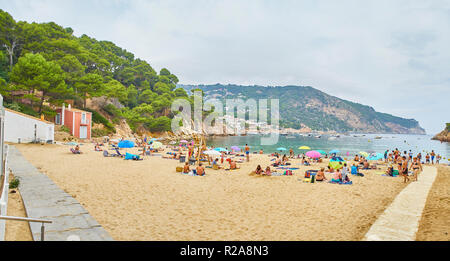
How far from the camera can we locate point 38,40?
40156 millimetres

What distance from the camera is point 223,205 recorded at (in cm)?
870

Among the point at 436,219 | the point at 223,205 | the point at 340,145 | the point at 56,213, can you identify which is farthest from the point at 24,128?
the point at 340,145

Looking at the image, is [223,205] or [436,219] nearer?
[436,219]

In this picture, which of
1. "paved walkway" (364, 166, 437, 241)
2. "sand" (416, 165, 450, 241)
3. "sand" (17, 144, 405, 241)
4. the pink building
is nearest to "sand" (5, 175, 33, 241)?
"sand" (17, 144, 405, 241)

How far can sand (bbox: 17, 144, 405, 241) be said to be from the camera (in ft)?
20.5

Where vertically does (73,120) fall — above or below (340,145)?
above

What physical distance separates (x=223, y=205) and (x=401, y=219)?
17.9ft

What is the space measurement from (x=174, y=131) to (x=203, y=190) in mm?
53373

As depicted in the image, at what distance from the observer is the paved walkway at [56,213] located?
5.22 metres

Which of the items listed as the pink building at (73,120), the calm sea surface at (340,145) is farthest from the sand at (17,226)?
→ the calm sea surface at (340,145)

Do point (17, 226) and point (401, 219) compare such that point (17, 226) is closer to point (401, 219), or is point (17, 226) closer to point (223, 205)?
point (223, 205)

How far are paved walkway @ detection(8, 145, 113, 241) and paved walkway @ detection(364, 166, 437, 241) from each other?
6.37m

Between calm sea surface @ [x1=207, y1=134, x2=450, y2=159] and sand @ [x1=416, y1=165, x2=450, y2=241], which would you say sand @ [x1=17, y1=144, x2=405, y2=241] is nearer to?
sand @ [x1=416, y1=165, x2=450, y2=241]
